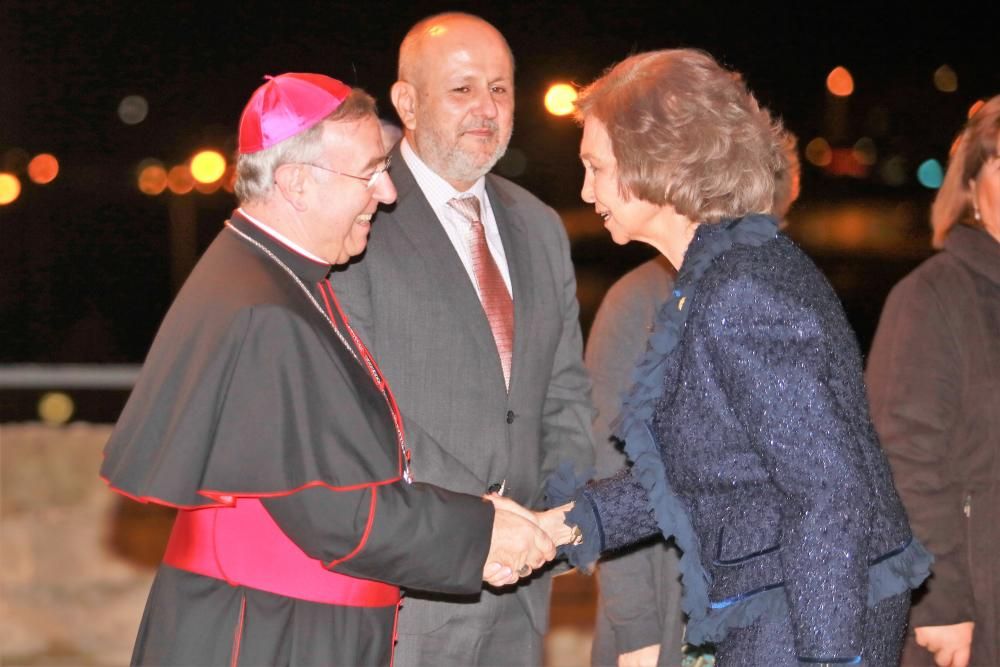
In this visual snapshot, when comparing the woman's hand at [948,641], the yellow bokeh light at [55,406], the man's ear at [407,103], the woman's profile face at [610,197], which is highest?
the man's ear at [407,103]

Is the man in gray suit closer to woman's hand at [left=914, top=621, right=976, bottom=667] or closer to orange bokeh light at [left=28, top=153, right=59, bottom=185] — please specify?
woman's hand at [left=914, top=621, right=976, bottom=667]

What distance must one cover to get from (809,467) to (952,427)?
1.37 m

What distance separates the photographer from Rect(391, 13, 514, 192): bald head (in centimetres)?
330

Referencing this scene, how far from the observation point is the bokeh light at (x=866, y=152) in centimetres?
2044

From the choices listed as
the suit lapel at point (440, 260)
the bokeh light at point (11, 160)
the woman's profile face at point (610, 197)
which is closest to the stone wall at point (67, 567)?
the suit lapel at point (440, 260)

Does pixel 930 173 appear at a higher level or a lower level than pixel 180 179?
lower

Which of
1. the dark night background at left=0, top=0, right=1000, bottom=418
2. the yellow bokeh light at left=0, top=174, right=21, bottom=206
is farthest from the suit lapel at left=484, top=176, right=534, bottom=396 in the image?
the yellow bokeh light at left=0, top=174, right=21, bottom=206

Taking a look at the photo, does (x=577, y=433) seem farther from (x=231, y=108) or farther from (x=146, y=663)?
(x=231, y=108)

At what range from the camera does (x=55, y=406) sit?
1830cm

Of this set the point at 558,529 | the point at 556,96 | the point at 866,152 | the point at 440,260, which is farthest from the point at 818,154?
the point at 558,529

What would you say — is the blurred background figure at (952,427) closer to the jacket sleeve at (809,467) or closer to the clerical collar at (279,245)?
the jacket sleeve at (809,467)

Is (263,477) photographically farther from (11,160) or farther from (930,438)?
(11,160)

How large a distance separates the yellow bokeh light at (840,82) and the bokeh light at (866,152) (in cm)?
98

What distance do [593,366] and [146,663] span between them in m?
1.64
